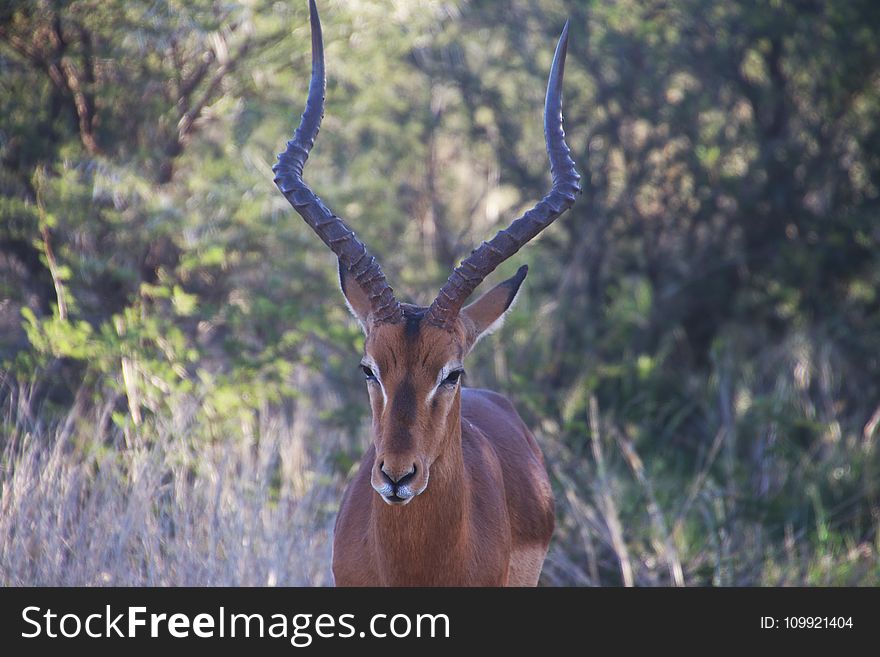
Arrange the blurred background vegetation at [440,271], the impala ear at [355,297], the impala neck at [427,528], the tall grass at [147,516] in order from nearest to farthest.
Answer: the impala neck at [427,528], the impala ear at [355,297], the tall grass at [147,516], the blurred background vegetation at [440,271]

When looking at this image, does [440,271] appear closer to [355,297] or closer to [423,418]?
[355,297]

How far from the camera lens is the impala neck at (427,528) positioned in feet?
16.0

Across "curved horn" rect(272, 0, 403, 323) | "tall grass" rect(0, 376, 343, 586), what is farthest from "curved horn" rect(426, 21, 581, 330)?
"tall grass" rect(0, 376, 343, 586)

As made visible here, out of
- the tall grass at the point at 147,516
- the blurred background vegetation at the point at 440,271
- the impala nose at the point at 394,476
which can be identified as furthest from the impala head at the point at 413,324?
the blurred background vegetation at the point at 440,271

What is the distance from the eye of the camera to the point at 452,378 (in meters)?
4.82

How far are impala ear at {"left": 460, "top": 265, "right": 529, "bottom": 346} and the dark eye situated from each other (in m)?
0.41

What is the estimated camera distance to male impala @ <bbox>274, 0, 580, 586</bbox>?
462cm

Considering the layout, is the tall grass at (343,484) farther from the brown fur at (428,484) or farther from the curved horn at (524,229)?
the curved horn at (524,229)

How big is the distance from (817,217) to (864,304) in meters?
1.12

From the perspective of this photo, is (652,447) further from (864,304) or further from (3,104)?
(3,104)

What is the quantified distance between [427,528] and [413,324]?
933 mm

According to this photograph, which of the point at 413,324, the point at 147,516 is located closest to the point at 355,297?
the point at 413,324

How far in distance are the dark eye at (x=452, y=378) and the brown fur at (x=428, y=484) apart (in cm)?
3
